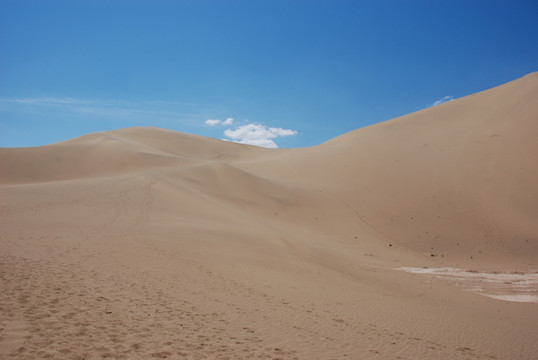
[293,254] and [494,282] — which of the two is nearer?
[494,282]

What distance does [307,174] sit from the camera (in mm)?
31078

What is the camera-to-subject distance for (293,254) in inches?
537

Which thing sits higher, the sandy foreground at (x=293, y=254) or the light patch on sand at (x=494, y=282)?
the sandy foreground at (x=293, y=254)

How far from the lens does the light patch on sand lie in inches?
436

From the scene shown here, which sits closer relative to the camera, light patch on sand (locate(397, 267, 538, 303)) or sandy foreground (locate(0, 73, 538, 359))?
sandy foreground (locate(0, 73, 538, 359))

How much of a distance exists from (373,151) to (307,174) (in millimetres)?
6871

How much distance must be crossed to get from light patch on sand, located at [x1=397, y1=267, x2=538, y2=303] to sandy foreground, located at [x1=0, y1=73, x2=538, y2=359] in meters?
0.11

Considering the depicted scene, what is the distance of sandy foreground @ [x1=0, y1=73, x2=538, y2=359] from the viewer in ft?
19.6

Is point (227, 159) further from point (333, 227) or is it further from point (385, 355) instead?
point (385, 355)

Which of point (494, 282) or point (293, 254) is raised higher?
point (293, 254)

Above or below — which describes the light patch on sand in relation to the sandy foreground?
below

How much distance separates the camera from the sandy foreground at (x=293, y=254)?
5.96 m

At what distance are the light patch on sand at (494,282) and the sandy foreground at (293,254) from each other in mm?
106

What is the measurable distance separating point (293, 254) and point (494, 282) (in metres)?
7.56
